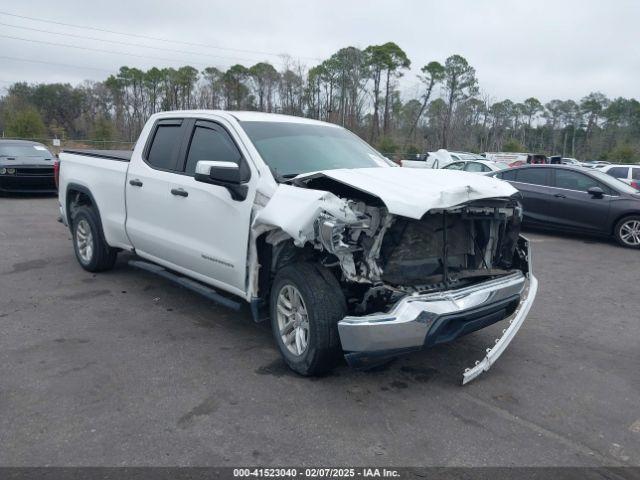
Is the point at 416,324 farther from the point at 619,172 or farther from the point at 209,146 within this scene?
the point at 619,172

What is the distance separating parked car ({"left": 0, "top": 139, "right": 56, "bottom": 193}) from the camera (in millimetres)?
13852

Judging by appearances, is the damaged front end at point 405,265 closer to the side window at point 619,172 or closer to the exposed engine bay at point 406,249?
the exposed engine bay at point 406,249

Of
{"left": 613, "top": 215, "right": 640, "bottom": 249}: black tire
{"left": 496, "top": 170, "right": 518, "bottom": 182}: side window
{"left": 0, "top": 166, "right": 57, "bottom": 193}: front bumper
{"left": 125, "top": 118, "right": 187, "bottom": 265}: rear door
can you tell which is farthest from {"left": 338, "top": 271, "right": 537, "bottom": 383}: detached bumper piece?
{"left": 0, "top": 166, "right": 57, "bottom": 193}: front bumper

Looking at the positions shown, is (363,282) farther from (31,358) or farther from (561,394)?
(31,358)

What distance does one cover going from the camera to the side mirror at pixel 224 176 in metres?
4.25

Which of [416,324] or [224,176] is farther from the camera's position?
[224,176]

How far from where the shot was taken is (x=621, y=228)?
1030 centimetres

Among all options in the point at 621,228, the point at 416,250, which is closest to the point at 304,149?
the point at 416,250

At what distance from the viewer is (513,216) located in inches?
173

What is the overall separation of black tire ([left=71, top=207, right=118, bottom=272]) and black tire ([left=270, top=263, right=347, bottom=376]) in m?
3.46

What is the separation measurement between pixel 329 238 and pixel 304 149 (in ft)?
5.16

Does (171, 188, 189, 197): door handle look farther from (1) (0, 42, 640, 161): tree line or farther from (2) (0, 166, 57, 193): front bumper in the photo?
(1) (0, 42, 640, 161): tree line

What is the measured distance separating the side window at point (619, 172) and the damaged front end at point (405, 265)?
581 inches

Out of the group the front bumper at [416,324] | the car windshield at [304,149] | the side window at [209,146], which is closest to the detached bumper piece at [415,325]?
the front bumper at [416,324]
